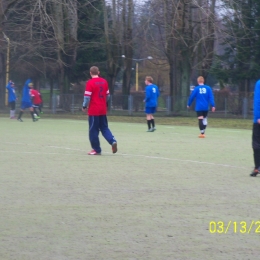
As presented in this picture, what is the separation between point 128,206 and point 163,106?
31.1m

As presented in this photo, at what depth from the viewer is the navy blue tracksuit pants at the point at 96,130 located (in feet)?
47.2

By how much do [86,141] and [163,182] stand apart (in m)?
8.16

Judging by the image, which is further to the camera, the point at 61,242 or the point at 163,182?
the point at 163,182

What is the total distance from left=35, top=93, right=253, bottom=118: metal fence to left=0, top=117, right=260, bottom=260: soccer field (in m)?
23.0

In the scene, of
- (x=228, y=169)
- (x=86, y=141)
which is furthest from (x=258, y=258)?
(x=86, y=141)

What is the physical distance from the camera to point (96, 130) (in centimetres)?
1445

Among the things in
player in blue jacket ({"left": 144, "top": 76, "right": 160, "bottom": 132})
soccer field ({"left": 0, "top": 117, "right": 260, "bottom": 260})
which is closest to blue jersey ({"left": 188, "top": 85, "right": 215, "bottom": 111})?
player in blue jacket ({"left": 144, "top": 76, "right": 160, "bottom": 132})

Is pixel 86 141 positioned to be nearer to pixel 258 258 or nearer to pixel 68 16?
pixel 258 258

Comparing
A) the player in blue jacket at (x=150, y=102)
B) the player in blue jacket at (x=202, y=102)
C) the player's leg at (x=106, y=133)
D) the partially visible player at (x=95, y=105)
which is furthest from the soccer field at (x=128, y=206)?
the player in blue jacket at (x=150, y=102)

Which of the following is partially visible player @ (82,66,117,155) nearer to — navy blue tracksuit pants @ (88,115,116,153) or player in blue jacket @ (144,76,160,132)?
navy blue tracksuit pants @ (88,115,116,153)

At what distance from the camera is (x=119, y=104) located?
40.2 metres
